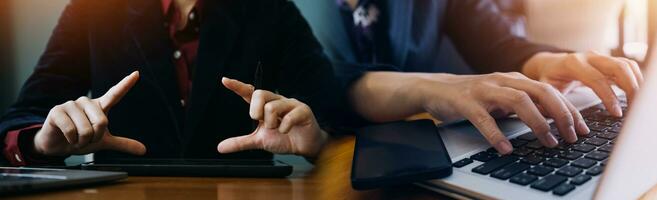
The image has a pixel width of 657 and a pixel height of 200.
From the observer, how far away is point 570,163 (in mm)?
396

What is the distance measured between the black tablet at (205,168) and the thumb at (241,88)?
0.06 m

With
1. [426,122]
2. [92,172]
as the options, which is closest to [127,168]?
[92,172]

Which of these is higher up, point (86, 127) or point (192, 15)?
point (192, 15)

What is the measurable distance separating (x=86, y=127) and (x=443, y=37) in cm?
35

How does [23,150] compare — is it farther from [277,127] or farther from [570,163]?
[570,163]

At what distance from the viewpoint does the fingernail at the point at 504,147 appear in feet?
1.40

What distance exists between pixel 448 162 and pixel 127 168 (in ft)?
1.04

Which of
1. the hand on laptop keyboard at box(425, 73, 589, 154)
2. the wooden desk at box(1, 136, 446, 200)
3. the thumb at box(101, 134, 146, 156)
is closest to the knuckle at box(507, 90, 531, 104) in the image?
the hand on laptop keyboard at box(425, 73, 589, 154)

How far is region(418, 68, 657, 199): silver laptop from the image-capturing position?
37cm

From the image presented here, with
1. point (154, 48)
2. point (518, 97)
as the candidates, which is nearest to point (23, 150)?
point (154, 48)

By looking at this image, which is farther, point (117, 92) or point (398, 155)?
point (117, 92)

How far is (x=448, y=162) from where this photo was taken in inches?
15.9

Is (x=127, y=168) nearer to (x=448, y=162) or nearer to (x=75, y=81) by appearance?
(x=75, y=81)

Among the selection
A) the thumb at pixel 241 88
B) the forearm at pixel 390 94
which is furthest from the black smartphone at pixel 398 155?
the thumb at pixel 241 88
